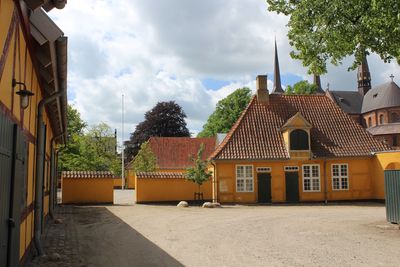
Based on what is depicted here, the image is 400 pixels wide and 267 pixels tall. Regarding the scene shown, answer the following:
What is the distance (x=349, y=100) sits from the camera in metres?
77.8

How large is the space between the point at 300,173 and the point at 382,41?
1547 cm

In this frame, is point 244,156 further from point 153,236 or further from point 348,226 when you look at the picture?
point 153,236

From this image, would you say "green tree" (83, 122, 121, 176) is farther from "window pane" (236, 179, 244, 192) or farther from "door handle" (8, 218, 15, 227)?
"door handle" (8, 218, 15, 227)

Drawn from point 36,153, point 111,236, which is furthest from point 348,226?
point 36,153

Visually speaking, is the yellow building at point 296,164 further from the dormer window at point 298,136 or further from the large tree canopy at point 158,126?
the large tree canopy at point 158,126

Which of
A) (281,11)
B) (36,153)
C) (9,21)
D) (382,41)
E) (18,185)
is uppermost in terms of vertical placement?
(281,11)

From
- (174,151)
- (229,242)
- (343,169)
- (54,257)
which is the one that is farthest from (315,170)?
(174,151)

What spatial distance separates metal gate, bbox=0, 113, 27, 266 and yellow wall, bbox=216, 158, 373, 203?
74.1 ft

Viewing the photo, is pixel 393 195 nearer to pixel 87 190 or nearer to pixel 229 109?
pixel 87 190

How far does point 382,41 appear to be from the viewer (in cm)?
1415

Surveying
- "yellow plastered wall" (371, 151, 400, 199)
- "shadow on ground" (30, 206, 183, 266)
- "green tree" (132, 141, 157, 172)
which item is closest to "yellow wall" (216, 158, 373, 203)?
"yellow plastered wall" (371, 151, 400, 199)

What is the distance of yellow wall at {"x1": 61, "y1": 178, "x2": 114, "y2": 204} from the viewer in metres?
26.6

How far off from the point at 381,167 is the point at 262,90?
9304mm

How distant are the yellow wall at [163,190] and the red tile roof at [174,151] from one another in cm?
1988
